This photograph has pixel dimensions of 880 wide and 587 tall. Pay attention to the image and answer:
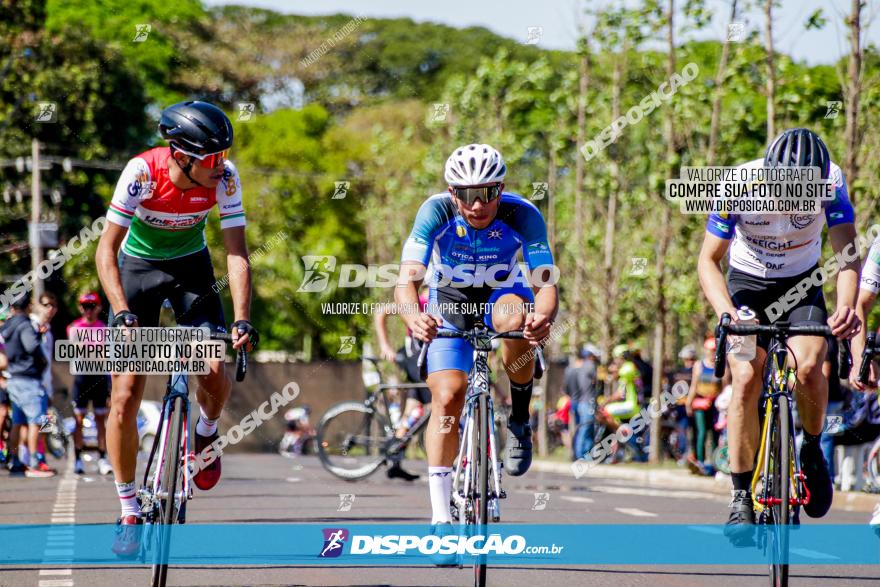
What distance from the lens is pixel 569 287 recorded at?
3403 centimetres

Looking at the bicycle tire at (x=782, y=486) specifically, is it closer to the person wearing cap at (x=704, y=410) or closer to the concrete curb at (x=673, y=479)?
the concrete curb at (x=673, y=479)

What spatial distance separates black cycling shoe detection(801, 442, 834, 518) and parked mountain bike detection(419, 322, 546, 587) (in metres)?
1.61

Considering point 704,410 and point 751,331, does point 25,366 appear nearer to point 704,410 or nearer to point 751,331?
point 704,410

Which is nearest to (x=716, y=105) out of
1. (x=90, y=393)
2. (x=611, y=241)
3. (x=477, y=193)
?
(x=611, y=241)

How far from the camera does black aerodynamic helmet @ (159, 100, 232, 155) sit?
7.27 metres

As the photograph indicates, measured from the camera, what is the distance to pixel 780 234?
7980mm

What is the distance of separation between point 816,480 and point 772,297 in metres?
1.08

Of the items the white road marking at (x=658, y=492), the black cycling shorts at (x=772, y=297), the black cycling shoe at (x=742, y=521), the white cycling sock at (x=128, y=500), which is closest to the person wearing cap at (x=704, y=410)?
the white road marking at (x=658, y=492)

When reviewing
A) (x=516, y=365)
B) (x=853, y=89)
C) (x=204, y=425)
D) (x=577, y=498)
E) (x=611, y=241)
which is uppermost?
(x=853, y=89)

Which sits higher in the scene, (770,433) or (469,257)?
(469,257)

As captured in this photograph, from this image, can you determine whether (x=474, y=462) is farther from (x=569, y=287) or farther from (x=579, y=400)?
(x=569, y=287)

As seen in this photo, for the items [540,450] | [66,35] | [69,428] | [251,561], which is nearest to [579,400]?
[540,450]

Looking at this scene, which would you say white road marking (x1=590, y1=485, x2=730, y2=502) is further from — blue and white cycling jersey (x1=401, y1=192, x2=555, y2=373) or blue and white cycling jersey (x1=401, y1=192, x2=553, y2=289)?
blue and white cycling jersey (x1=401, y1=192, x2=553, y2=289)

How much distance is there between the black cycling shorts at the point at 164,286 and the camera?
7750 millimetres
